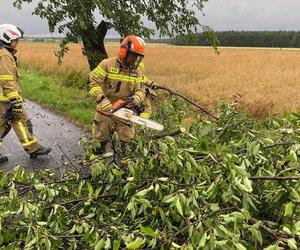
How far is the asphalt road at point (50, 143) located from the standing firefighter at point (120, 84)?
0.69 meters

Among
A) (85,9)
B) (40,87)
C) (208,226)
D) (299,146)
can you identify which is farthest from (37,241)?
(40,87)

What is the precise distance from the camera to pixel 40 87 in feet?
49.3

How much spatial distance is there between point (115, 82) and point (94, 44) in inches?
271

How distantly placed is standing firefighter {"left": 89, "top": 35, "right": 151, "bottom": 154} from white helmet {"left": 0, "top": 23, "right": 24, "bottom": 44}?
1.63 meters

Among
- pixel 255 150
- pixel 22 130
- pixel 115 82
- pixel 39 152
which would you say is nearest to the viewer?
pixel 255 150

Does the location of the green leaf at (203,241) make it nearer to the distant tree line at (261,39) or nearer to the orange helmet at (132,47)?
the orange helmet at (132,47)

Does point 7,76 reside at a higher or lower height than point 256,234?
lower

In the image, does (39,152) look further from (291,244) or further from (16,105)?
(291,244)

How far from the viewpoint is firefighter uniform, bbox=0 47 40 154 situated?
6.42 meters

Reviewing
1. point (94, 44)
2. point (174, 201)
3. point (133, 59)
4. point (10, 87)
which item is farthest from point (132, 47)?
point (94, 44)

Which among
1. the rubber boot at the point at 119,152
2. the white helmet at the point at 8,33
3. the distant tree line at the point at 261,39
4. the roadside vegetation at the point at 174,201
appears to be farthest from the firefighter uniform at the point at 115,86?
the distant tree line at the point at 261,39

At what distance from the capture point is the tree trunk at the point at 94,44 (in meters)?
11.6

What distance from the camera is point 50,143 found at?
8.09 metres

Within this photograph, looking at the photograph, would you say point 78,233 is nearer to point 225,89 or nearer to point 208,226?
point 208,226
